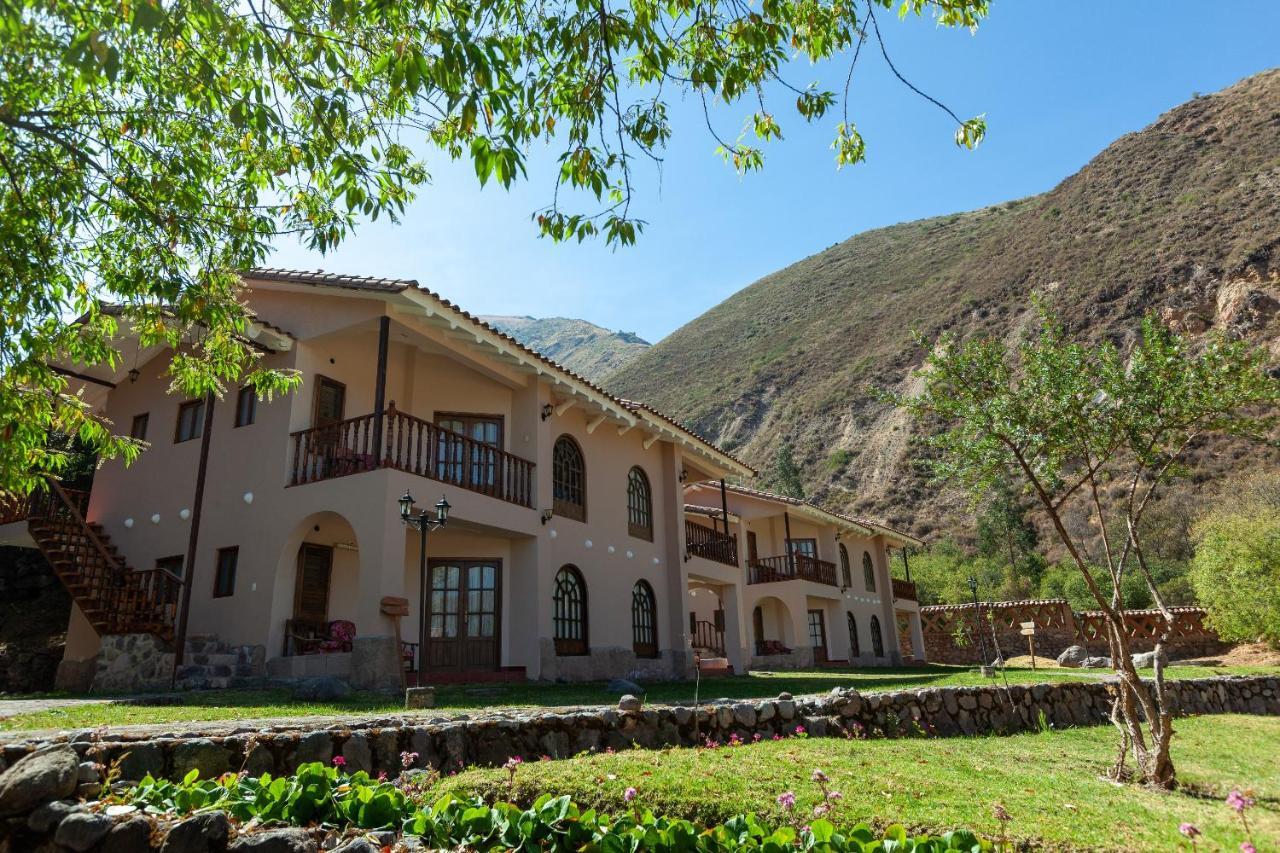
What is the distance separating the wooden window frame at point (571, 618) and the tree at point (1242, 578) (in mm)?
19955

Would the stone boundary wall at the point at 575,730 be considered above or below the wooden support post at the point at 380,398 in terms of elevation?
below

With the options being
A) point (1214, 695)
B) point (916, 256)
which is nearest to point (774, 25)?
point (1214, 695)

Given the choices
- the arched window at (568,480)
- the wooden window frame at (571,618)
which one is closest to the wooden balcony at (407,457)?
the arched window at (568,480)

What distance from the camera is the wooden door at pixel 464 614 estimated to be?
1292 cm

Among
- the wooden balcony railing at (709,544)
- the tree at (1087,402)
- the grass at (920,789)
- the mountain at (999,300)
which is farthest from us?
the mountain at (999,300)

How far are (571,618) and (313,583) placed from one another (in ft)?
14.5

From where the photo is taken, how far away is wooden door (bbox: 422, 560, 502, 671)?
509 inches

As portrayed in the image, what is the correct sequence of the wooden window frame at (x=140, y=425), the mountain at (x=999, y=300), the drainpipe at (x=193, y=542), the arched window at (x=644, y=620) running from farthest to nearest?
the mountain at (x=999, y=300) < the arched window at (x=644, y=620) < the wooden window frame at (x=140, y=425) < the drainpipe at (x=193, y=542)

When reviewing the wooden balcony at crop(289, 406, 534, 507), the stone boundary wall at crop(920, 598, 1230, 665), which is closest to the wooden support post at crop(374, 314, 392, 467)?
the wooden balcony at crop(289, 406, 534, 507)

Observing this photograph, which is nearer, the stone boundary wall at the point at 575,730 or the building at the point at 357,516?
the stone boundary wall at the point at 575,730

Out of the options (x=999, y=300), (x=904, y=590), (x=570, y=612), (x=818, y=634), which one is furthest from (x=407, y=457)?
(x=999, y=300)

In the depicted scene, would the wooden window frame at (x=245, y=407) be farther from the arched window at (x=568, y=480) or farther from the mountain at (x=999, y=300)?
the mountain at (x=999, y=300)

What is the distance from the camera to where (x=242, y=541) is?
12.2 metres

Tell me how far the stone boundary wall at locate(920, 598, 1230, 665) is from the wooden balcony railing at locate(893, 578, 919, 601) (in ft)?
6.79
